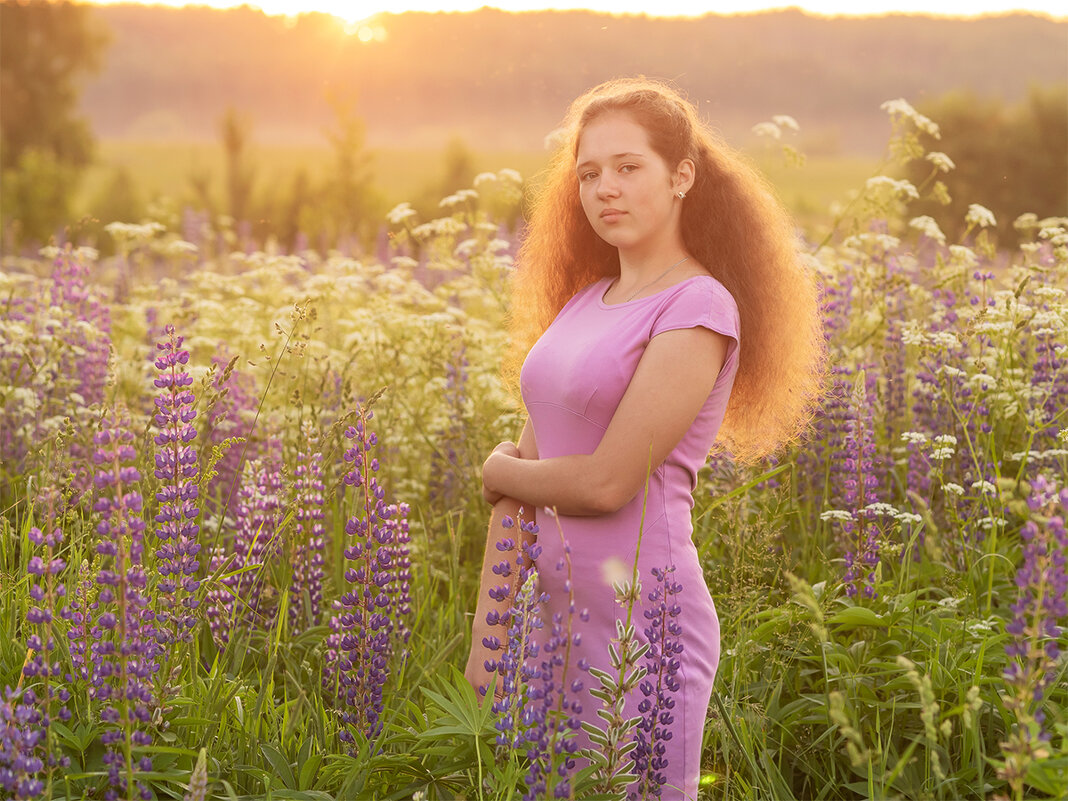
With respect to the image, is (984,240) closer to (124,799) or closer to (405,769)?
(405,769)

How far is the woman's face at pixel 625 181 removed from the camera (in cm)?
262

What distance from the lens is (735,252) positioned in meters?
2.78

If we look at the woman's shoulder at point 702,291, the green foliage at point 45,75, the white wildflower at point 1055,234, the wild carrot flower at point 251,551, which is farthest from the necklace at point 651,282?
the green foliage at point 45,75

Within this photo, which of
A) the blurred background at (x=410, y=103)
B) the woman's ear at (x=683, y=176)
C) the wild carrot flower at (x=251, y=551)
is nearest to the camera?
the woman's ear at (x=683, y=176)

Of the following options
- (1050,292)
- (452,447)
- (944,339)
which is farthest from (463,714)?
(1050,292)

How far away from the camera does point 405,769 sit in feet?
7.16

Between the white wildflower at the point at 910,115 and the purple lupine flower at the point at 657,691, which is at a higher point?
the white wildflower at the point at 910,115

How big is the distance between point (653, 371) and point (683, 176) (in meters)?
0.64

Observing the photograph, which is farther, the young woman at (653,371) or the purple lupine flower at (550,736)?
the young woman at (653,371)

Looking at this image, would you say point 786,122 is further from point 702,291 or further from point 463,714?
point 463,714

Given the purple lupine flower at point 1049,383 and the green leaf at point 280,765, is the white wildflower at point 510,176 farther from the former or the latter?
the green leaf at point 280,765

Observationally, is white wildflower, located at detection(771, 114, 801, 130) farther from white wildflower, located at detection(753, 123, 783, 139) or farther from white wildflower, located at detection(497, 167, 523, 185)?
white wildflower, located at detection(497, 167, 523, 185)

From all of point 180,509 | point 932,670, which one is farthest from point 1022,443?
point 180,509

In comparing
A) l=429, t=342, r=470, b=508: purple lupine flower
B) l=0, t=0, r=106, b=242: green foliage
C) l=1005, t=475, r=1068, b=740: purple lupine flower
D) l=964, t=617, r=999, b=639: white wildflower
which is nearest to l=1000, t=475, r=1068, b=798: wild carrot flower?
l=1005, t=475, r=1068, b=740: purple lupine flower
